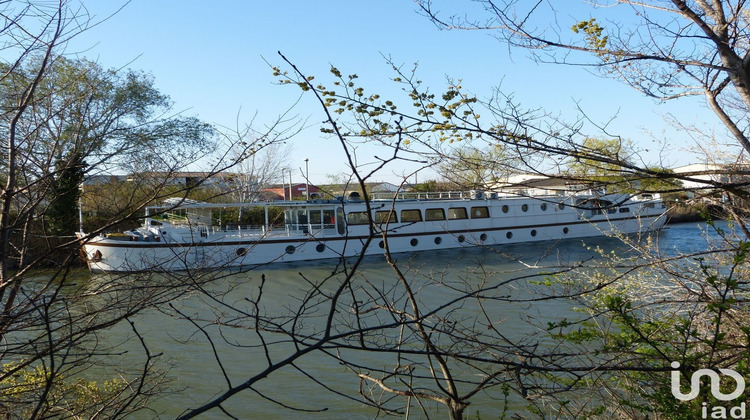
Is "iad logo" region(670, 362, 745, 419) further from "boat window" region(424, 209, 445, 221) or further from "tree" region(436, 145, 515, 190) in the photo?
"boat window" region(424, 209, 445, 221)

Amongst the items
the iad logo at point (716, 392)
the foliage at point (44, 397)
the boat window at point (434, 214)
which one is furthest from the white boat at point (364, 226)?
the iad logo at point (716, 392)

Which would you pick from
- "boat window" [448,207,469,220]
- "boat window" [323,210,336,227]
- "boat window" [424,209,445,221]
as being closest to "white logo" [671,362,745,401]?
"boat window" [323,210,336,227]

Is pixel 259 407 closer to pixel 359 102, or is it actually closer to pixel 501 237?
pixel 359 102

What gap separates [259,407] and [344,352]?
1.60 meters

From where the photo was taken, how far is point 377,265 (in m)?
18.8

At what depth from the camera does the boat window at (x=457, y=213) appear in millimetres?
23031

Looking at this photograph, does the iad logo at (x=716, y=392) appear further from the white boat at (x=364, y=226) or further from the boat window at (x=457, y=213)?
the boat window at (x=457, y=213)

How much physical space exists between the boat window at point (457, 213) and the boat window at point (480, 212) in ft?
1.53

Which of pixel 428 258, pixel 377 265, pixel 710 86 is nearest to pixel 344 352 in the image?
pixel 710 86

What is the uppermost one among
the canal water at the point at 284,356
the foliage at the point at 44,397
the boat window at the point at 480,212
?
the boat window at the point at 480,212

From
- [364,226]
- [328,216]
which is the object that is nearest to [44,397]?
[364,226]

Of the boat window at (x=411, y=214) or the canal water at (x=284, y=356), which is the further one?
the boat window at (x=411, y=214)

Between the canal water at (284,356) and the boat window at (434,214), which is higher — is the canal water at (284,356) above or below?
below

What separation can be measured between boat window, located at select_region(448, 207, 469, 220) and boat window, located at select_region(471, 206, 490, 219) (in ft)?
1.53
